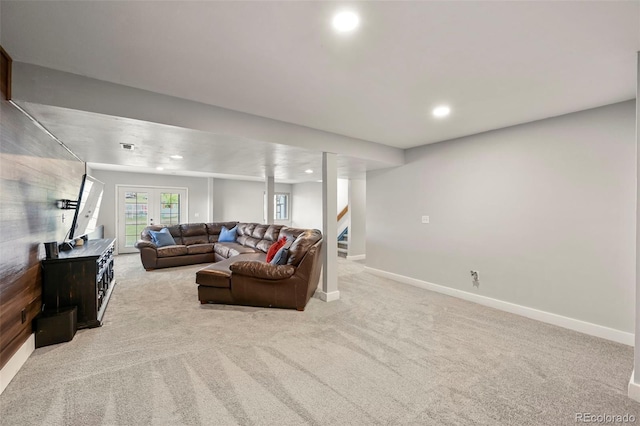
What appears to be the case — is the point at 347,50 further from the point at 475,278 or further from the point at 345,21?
the point at 475,278

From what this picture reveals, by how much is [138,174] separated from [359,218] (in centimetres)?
649

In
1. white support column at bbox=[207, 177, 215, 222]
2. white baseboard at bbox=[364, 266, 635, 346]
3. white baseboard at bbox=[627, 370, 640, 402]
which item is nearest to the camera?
white baseboard at bbox=[627, 370, 640, 402]

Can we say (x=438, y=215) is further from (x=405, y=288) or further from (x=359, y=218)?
(x=359, y=218)

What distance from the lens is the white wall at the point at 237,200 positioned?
8938 mm

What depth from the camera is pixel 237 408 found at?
5.64ft

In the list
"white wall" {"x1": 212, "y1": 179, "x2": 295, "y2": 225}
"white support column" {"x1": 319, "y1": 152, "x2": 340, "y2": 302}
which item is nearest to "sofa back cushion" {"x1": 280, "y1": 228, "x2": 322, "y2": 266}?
"white support column" {"x1": 319, "y1": 152, "x2": 340, "y2": 302}

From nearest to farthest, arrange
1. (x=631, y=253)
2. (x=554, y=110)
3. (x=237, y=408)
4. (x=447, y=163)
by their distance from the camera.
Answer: (x=237, y=408), (x=631, y=253), (x=554, y=110), (x=447, y=163)

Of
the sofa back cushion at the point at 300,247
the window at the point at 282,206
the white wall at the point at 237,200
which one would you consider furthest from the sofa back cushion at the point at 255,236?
the window at the point at 282,206

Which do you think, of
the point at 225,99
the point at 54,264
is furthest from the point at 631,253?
the point at 54,264

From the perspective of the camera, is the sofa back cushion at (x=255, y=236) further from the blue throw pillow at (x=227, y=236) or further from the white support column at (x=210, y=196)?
the white support column at (x=210, y=196)

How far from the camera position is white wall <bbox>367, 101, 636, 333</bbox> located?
270 centimetres

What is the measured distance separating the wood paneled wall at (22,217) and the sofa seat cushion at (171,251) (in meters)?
2.75

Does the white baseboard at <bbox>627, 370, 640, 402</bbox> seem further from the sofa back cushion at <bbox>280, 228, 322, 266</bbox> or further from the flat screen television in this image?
the flat screen television

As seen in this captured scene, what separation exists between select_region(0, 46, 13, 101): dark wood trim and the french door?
21.2 ft
